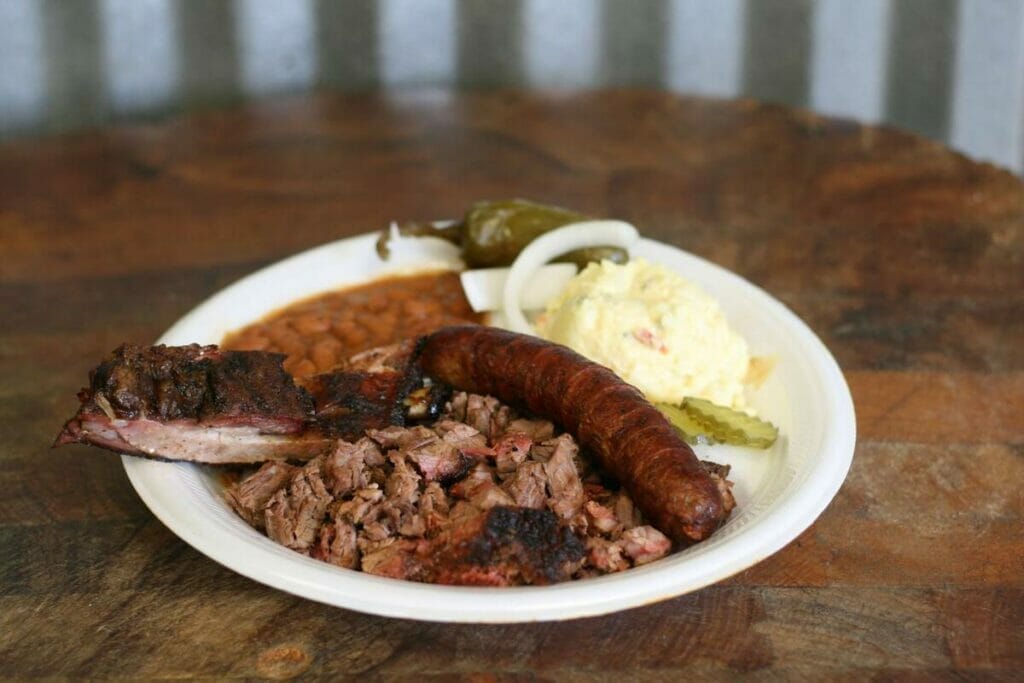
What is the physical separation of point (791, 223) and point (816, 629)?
2.42 m

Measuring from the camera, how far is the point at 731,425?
3141mm

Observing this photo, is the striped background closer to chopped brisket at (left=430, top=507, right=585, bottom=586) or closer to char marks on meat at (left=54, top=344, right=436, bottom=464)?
char marks on meat at (left=54, top=344, right=436, bottom=464)

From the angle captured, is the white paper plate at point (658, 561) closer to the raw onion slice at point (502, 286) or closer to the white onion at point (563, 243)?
the white onion at point (563, 243)

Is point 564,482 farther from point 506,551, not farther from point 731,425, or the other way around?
point 731,425

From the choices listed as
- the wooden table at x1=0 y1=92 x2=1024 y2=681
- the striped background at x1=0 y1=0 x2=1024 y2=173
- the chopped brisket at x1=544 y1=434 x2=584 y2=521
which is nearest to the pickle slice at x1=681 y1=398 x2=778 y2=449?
the wooden table at x1=0 y1=92 x2=1024 y2=681

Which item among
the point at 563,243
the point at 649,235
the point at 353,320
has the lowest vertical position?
the point at 649,235

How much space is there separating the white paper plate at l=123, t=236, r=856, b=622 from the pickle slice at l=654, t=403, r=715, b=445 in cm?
5

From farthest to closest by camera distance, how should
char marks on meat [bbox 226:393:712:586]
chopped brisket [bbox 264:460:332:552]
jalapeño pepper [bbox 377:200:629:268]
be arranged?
jalapeño pepper [bbox 377:200:629:268] → chopped brisket [bbox 264:460:332:552] → char marks on meat [bbox 226:393:712:586]

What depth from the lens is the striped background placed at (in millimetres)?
6402

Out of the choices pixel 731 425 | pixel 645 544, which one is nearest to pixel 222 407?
pixel 645 544

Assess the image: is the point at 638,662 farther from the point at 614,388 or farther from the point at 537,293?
the point at 537,293

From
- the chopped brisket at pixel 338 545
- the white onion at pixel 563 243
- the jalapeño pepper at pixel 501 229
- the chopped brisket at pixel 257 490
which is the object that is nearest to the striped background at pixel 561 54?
the jalapeño pepper at pixel 501 229

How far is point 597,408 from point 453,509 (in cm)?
43

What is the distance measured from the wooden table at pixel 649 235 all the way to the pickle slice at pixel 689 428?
38 centimetres
